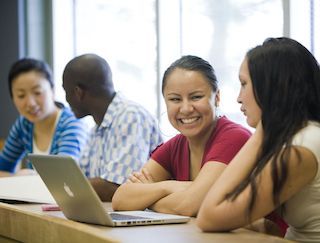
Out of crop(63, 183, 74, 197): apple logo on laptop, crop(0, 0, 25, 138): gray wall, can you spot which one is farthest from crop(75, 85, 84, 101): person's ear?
crop(0, 0, 25, 138): gray wall

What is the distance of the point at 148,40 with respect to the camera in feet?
11.4

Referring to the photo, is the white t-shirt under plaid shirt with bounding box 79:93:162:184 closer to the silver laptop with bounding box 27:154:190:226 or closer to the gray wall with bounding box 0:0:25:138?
the silver laptop with bounding box 27:154:190:226

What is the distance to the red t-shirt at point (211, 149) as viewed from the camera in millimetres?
1314

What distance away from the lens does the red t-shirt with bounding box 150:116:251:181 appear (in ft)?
4.31

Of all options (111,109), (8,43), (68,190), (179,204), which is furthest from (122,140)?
(8,43)

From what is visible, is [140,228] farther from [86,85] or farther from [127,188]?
[86,85]

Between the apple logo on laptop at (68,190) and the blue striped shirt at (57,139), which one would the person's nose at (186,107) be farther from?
the blue striped shirt at (57,139)

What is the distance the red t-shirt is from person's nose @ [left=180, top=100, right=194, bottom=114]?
14 cm

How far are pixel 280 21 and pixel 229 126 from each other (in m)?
1.43

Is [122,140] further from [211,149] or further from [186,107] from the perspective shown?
[211,149]

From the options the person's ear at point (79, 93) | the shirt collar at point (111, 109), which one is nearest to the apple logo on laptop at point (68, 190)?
the shirt collar at point (111, 109)

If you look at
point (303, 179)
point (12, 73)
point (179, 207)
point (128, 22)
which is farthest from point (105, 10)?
point (303, 179)

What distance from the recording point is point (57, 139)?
8.34 feet

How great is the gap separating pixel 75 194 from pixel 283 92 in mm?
594
